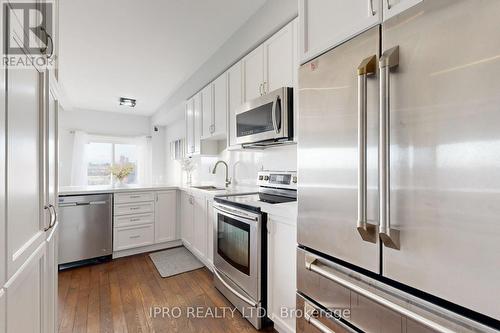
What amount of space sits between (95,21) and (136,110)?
11.9ft

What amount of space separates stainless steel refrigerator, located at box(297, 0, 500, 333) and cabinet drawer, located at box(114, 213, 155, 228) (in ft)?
9.72

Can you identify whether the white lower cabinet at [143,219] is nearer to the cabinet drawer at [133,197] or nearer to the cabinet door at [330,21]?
the cabinet drawer at [133,197]

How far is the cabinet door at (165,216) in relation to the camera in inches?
142

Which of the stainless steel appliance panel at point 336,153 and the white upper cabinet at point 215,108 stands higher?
the white upper cabinet at point 215,108

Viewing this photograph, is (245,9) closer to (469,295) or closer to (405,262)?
(405,262)

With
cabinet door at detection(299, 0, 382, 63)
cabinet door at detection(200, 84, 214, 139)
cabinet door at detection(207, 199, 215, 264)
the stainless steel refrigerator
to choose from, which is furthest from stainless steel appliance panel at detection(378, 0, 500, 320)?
cabinet door at detection(200, 84, 214, 139)

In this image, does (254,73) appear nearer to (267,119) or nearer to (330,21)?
(267,119)

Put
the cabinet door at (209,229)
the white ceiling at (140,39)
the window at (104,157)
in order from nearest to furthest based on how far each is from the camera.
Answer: the white ceiling at (140,39)
the cabinet door at (209,229)
the window at (104,157)

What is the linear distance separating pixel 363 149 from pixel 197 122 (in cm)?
292

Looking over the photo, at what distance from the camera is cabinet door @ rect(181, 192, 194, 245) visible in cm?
334

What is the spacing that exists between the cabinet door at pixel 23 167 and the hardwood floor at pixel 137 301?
118 cm

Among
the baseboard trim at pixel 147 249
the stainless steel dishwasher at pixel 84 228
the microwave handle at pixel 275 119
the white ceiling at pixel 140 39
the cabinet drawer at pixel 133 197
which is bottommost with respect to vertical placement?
the baseboard trim at pixel 147 249

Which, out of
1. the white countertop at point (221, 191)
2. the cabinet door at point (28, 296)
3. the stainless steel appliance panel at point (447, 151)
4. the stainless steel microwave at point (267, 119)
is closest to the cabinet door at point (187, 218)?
the white countertop at point (221, 191)

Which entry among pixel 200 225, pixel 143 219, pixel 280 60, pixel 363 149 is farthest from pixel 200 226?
pixel 363 149
